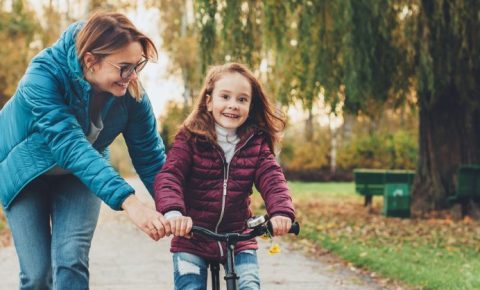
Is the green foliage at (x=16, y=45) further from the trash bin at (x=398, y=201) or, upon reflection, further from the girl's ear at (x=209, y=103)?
the girl's ear at (x=209, y=103)

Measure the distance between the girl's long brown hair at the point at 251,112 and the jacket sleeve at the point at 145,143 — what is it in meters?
0.24

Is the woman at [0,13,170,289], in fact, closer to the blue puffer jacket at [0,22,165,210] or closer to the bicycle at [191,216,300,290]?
the blue puffer jacket at [0,22,165,210]

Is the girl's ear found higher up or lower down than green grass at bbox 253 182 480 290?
higher up

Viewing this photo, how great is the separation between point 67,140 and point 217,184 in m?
0.65

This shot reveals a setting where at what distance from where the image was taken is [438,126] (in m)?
13.1

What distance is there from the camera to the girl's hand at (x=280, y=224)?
3.09 m

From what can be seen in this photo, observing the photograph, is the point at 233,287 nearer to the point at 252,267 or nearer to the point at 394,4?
the point at 252,267

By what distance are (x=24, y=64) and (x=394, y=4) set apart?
16.0m

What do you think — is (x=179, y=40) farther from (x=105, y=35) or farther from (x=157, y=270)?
(x=105, y=35)

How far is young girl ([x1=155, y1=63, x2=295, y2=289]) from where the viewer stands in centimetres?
330

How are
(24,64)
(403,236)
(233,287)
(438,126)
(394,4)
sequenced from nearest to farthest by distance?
1. (233,287)
2. (403,236)
3. (394,4)
4. (438,126)
5. (24,64)

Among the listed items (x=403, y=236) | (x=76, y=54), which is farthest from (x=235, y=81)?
(x=403, y=236)

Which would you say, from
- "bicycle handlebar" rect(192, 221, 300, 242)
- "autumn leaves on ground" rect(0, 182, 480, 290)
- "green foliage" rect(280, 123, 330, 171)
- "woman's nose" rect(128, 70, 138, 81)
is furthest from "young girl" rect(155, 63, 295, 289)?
"green foliage" rect(280, 123, 330, 171)

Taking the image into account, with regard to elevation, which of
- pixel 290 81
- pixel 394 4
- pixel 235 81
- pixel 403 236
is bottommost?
pixel 403 236
